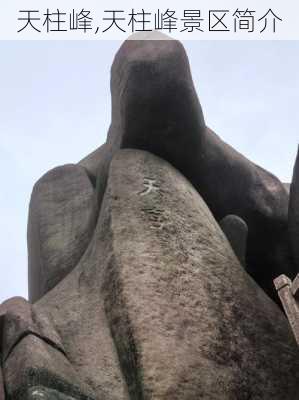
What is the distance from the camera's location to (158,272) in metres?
4.40

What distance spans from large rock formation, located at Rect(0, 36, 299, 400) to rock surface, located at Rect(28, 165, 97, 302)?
0.8 inches

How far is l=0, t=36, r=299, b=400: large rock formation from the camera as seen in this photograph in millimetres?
3854

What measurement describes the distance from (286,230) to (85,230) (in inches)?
73.9

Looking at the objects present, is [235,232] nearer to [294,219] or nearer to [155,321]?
[294,219]

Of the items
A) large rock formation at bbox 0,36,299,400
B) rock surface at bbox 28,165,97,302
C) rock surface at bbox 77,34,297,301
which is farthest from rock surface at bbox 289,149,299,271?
rock surface at bbox 28,165,97,302

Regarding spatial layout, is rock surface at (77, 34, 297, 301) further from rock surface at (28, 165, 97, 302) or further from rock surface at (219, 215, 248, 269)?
rock surface at (28, 165, 97, 302)

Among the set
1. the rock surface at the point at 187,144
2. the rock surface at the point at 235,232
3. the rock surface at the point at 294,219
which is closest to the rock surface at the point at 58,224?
the rock surface at the point at 187,144

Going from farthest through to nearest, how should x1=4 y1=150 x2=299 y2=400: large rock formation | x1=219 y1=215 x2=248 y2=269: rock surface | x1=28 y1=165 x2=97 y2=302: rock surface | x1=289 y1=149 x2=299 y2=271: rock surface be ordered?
x1=28 y1=165 x2=97 y2=302: rock surface
x1=289 y1=149 x2=299 y2=271: rock surface
x1=219 y1=215 x2=248 y2=269: rock surface
x1=4 y1=150 x2=299 y2=400: large rock formation

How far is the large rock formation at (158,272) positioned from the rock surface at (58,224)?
2 centimetres

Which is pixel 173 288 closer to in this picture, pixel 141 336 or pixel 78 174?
pixel 141 336

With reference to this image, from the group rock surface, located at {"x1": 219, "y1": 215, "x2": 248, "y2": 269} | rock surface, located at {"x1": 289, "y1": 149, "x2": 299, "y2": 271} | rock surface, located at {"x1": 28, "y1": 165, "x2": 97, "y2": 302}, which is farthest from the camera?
rock surface, located at {"x1": 28, "y1": 165, "x2": 97, "y2": 302}

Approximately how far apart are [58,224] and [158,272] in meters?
2.61

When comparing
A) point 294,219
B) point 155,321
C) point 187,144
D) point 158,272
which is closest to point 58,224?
point 187,144

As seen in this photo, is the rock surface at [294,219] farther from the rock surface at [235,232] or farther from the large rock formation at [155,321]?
the large rock formation at [155,321]
